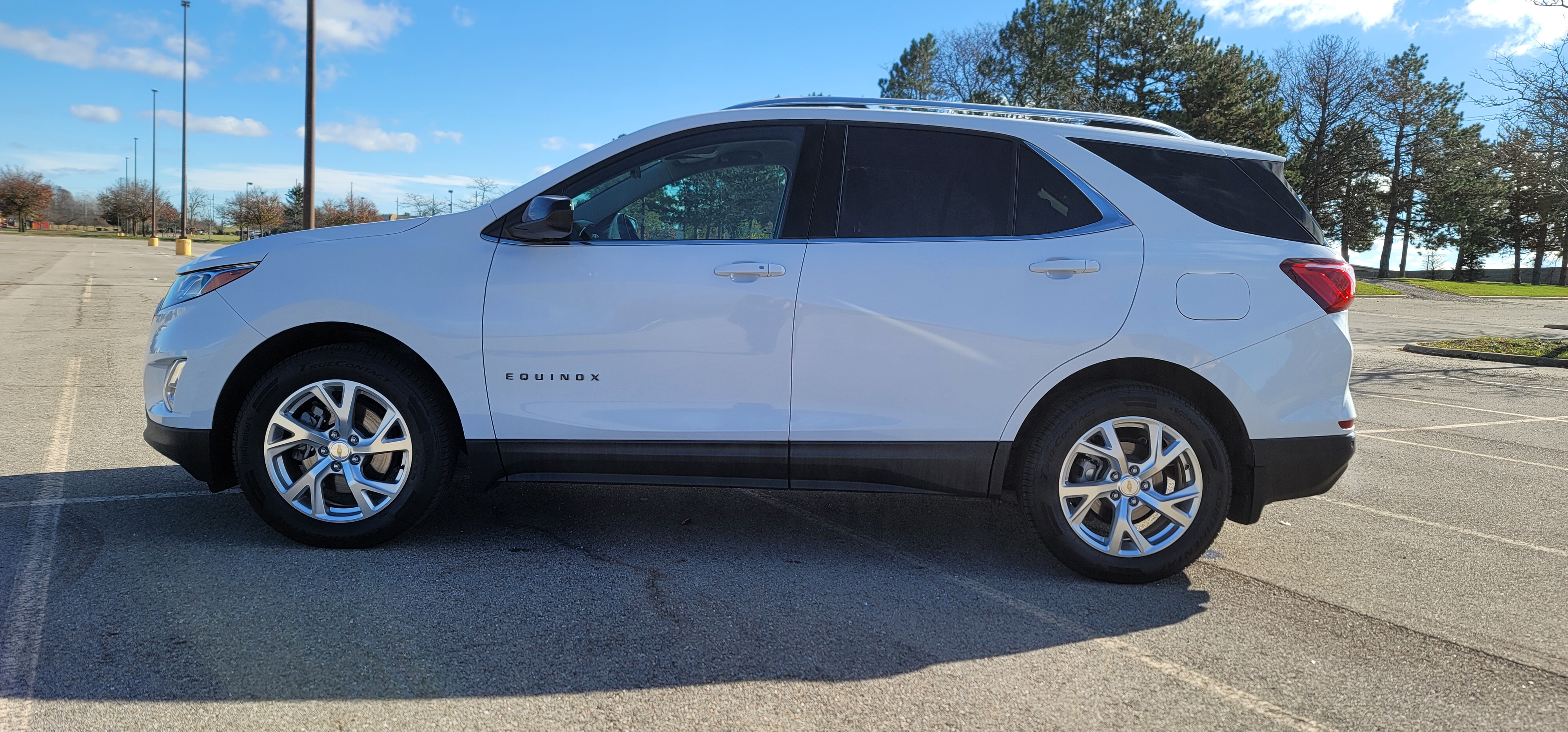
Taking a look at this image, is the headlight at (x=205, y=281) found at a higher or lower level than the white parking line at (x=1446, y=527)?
higher

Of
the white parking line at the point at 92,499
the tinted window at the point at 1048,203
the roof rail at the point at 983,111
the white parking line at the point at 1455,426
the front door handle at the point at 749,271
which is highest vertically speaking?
the roof rail at the point at 983,111

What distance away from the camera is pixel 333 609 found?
3.33 metres

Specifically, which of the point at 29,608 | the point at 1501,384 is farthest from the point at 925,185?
the point at 1501,384

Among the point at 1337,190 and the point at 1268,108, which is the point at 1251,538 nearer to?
the point at 1268,108

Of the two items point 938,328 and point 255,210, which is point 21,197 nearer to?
point 255,210

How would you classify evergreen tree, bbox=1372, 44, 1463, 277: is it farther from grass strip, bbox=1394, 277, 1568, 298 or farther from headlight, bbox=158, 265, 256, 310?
headlight, bbox=158, 265, 256, 310

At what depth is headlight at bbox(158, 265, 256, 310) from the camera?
13.1 feet

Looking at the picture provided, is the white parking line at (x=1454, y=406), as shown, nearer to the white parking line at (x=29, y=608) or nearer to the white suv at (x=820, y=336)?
the white suv at (x=820, y=336)

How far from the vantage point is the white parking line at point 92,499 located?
447 centimetres

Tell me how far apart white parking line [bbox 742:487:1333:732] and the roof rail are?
6.19ft

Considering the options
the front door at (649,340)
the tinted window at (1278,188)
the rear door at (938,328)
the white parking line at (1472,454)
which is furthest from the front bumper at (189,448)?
the white parking line at (1472,454)

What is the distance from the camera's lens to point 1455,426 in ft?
28.3

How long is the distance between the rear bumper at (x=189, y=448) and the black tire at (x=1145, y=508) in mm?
3284

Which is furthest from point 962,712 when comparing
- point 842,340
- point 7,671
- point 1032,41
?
point 1032,41
